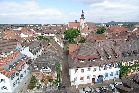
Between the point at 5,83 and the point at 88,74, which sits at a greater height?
the point at 5,83

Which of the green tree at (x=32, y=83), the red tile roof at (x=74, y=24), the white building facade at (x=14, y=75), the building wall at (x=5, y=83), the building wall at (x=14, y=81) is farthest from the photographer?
the red tile roof at (x=74, y=24)

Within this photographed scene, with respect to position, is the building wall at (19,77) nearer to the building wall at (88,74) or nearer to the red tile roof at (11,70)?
the red tile roof at (11,70)

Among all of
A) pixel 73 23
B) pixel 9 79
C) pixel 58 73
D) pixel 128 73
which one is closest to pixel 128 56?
pixel 128 73

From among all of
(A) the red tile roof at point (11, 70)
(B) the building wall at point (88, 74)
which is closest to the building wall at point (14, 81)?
(A) the red tile roof at point (11, 70)

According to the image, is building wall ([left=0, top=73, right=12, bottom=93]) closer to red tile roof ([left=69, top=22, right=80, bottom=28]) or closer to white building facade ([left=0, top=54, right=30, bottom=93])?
white building facade ([left=0, top=54, right=30, bottom=93])

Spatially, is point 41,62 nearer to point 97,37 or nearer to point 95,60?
point 95,60

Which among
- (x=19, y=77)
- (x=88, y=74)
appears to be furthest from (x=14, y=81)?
(x=88, y=74)

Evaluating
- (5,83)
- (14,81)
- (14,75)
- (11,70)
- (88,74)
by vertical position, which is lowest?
(88,74)

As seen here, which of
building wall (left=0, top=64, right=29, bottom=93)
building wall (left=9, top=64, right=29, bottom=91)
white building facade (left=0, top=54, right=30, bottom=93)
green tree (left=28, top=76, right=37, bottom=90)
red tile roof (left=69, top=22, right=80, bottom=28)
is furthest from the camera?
red tile roof (left=69, top=22, right=80, bottom=28)

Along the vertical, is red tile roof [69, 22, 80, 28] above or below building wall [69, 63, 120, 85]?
above

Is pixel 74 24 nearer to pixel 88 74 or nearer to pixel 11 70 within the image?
→ pixel 88 74

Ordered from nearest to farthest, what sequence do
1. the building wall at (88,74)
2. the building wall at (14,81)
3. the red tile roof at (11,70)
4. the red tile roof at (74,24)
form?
the building wall at (14,81), the red tile roof at (11,70), the building wall at (88,74), the red tile roof at (74,24)

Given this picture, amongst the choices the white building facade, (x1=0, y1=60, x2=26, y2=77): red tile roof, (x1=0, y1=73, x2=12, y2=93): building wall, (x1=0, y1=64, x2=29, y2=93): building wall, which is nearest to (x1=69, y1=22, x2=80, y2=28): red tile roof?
the white building facade
